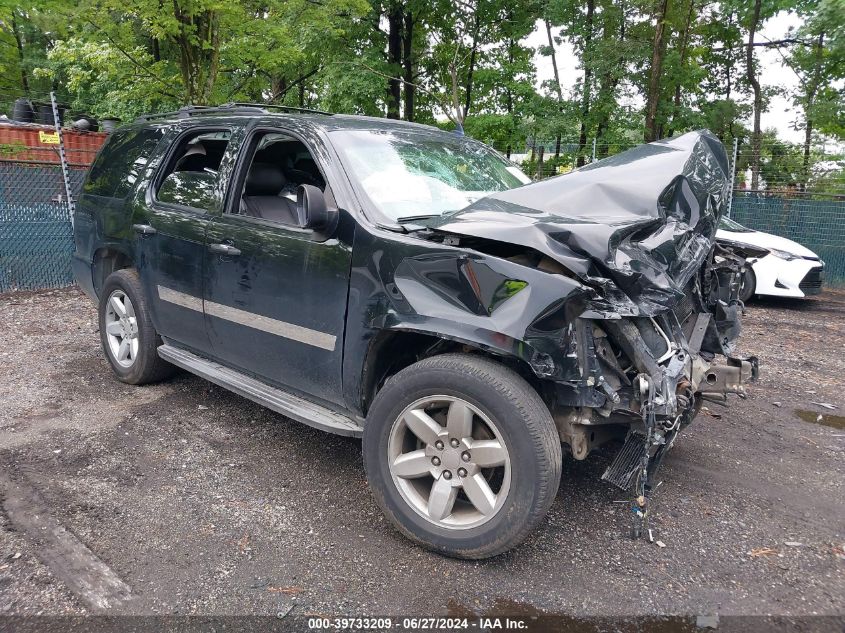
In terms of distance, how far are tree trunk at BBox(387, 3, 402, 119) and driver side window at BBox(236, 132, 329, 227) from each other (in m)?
13.6

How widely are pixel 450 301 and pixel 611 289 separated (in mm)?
707

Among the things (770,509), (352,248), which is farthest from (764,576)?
(352,248)

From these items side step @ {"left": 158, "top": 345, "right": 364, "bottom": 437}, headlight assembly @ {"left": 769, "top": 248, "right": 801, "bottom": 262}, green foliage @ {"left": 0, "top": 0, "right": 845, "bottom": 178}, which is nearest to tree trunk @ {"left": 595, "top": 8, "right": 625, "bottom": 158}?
green foliage @ {"left": 0, "top": 0, "right": 845, "bottom": 178}

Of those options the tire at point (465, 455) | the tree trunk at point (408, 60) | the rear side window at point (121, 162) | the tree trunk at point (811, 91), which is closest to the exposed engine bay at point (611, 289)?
the tire at point (465, 455)

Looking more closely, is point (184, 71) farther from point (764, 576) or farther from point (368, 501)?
point (764, 576)

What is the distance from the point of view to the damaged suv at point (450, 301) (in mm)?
2680

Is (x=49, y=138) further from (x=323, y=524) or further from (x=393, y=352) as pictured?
(x=323, y=524)

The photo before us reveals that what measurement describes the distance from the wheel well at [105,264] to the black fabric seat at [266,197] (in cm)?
160

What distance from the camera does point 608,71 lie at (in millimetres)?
16875

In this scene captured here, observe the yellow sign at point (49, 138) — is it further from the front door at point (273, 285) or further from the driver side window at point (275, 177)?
the front door at point (273, 285)

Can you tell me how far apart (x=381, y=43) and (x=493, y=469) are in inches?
691

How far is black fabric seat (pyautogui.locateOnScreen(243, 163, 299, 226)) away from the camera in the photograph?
3994 mm

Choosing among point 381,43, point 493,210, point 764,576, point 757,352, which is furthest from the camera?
point 381,43

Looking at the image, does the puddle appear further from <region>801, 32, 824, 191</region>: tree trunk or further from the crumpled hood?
<region>801, 32, 824, 191</region>: tree trunk
